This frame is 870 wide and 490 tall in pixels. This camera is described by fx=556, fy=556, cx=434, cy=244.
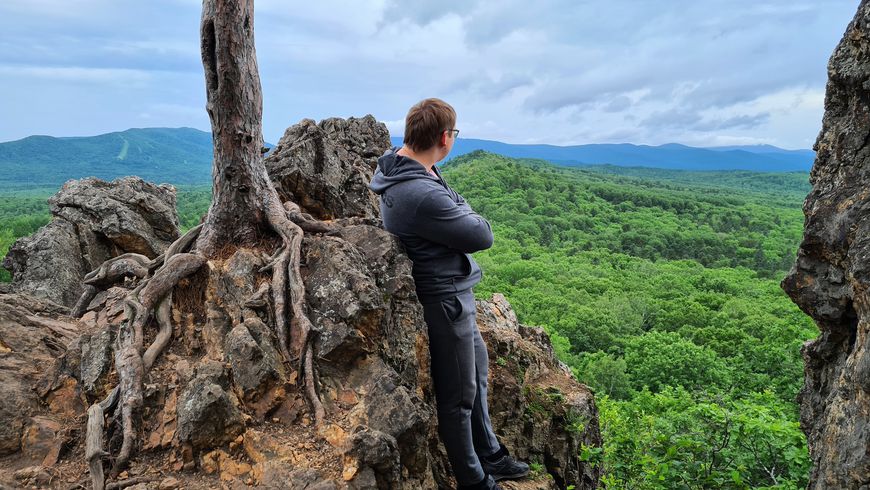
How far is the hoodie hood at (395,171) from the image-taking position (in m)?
4.49

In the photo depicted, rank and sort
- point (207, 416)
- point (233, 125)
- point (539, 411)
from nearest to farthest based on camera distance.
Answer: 1. point (207, 416)
2. point (233, 125)
3. point (539, 411)

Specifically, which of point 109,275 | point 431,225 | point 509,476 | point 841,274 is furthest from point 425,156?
point 109,275

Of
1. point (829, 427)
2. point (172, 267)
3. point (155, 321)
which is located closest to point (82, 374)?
point (155, 321)

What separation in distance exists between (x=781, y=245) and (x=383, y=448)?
94.1 metres

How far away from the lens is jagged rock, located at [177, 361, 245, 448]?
4.03 meters

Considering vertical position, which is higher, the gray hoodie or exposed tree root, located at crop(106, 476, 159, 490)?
the gray hoodie

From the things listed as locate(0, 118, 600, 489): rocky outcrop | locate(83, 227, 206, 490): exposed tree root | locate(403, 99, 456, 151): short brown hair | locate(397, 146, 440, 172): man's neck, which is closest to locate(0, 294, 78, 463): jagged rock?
locate(0, 118, 600, 489): rocky outcrop

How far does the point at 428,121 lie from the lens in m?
4.33

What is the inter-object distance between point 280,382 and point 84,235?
8906mm

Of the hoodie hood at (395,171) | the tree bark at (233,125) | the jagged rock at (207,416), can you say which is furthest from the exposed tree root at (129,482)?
the hoodie hood at (395,171)

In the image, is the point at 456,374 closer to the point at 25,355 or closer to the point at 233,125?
the point at 233,125

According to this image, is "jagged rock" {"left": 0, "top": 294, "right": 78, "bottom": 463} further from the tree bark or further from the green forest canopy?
the green forest canopy

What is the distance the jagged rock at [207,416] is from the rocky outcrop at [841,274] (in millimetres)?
4430

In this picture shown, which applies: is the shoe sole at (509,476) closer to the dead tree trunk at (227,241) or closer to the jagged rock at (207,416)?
the dead tree trunk at (227,241)
